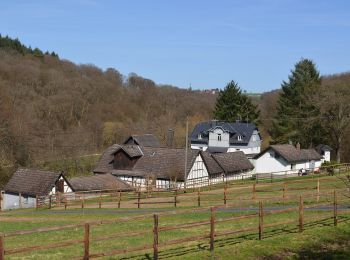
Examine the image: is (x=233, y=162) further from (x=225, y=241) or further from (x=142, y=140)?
(x=225, y=241)

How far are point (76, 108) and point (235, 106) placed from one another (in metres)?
31.7

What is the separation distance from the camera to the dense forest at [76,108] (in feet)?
252

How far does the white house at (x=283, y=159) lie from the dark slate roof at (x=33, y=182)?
30001 mm

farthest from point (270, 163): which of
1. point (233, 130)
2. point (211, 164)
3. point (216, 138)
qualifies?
point (216, 138)

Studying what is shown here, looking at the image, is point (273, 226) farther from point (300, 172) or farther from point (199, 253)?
point (300, 172)

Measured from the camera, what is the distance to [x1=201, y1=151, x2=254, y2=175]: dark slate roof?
67.0m

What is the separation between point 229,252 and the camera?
48.2 feet

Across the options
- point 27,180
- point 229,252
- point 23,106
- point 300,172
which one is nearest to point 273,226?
point 229,252

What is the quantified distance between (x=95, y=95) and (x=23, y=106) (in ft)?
77.1

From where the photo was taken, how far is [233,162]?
7156 centimetres

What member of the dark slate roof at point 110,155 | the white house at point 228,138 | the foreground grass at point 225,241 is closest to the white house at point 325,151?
the white house at point 228,138

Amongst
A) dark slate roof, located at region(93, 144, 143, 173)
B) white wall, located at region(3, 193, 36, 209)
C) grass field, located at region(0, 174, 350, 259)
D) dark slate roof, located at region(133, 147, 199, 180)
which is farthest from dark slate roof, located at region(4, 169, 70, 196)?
grass field, located at region(0, 174, 350, 259)

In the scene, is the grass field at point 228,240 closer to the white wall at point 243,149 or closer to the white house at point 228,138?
the white house at point 228,138

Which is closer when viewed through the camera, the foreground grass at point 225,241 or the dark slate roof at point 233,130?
the foreground grass at point 225,241
